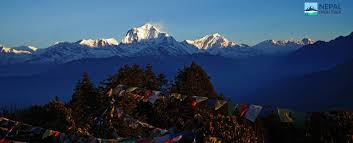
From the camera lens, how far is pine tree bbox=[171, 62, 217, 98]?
215 ft

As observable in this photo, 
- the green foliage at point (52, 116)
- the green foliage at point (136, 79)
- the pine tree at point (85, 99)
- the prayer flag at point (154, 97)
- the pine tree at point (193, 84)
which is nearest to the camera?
the prayer flag at point (154, 97)

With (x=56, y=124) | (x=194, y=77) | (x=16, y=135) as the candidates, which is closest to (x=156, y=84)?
(x=194, y=77)

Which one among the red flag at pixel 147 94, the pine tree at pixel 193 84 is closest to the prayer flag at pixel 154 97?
the red flag at pixel 147 94

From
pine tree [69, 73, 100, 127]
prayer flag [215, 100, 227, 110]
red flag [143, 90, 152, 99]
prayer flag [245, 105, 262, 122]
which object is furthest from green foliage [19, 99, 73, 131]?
prayer flag [245, 105, 262, 122]

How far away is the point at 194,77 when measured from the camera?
67.9m

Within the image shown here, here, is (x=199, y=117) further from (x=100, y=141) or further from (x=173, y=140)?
(x=100, y=141)

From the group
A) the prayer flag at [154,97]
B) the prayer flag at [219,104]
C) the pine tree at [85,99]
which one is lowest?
the pine tree at [85,99]

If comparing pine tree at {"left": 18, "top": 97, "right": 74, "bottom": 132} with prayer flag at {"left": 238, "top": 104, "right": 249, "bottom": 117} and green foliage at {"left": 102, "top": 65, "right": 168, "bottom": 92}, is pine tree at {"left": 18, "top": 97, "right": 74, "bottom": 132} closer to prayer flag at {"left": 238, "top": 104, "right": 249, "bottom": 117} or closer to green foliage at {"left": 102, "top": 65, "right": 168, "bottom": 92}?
green foliage at {"left": 102, "top": 65, "right": 168, "bottom": 92}

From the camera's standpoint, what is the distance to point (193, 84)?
66.9 metres

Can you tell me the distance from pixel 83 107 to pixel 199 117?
39.0 meters

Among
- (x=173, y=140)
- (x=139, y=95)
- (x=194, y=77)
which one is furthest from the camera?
(x=194, y=77)

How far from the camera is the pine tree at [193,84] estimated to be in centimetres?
6550

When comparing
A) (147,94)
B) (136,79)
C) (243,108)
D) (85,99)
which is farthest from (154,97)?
(136,79)

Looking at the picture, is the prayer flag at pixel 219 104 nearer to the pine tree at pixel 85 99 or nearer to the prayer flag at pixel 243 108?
the prayer flag at pixel 243 108
